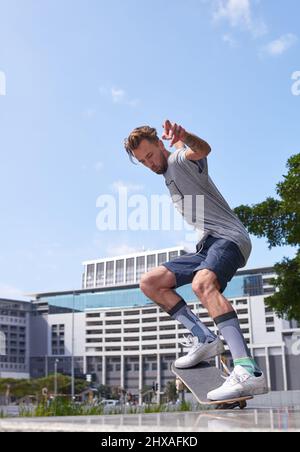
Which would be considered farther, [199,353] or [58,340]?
[58,340]

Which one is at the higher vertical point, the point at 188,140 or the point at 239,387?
the point at 188,140

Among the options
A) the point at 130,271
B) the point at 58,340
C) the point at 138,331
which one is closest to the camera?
the point at 138,331

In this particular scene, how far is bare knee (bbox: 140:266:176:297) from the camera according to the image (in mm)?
4215

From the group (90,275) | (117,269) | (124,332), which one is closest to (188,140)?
(124,332)

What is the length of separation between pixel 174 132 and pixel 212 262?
95 centimetres

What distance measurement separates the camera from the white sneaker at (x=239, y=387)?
3.57 m

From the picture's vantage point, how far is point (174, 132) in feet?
12.2

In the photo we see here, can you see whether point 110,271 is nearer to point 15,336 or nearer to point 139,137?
point 15,336

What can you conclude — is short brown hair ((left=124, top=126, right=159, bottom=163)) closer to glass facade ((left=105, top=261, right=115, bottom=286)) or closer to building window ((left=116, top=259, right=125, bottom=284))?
building window ((left=116, top=259, right=125, bottom=284))

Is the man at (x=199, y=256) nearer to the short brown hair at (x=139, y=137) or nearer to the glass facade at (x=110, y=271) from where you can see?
the short brown hair at (x=139, y=137)

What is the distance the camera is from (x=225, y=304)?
3861 millimetres

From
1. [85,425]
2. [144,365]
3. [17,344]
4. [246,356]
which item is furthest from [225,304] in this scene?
[17,344]
